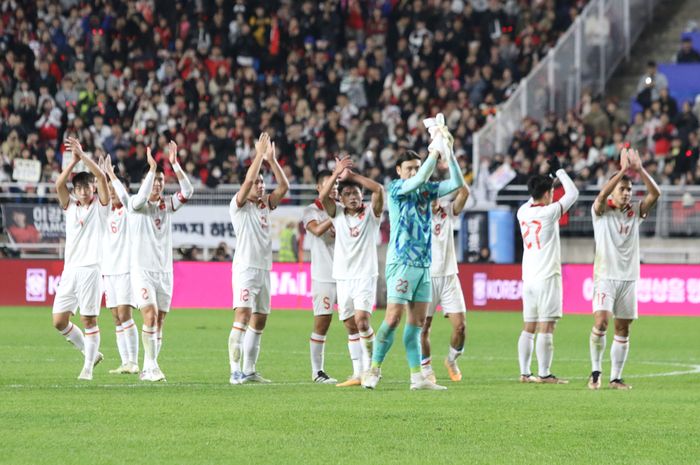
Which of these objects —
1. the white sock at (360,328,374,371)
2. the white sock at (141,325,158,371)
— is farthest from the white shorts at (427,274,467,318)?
the white sock at (141,325,158,371)

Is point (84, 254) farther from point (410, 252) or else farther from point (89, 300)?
point (410, 252)

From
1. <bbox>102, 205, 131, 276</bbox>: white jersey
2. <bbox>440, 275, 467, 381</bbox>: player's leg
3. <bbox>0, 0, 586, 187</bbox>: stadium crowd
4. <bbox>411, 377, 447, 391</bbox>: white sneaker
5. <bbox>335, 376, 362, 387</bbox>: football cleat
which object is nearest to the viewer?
<bbox>411, 377, 447, 391</bbox>: white sneaker

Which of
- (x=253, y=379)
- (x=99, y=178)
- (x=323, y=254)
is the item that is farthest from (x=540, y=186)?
(x=99, y=178)

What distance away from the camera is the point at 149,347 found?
16.3m

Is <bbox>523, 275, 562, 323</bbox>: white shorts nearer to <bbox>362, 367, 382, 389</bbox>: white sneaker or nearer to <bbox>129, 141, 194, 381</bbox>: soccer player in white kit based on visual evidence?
<bbox>362, 367, 382, 389</bbox>: white sneaker

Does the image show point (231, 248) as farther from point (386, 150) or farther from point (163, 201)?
point (163, 201)

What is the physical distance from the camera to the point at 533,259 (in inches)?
661

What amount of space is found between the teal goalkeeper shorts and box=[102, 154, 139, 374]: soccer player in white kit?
12.6 feet

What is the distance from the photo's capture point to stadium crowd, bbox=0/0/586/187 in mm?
36688

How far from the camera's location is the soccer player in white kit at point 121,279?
17.4 metres

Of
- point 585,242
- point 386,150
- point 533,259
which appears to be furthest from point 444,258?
point 386,150

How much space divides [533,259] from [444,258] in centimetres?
108

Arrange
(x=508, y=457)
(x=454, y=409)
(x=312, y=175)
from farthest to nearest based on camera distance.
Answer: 1. (x=312, y=175)
2. (x=454, y=409)
3. (x=508, y=457)

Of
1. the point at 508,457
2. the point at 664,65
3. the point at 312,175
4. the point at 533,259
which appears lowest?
the point at 508,457
